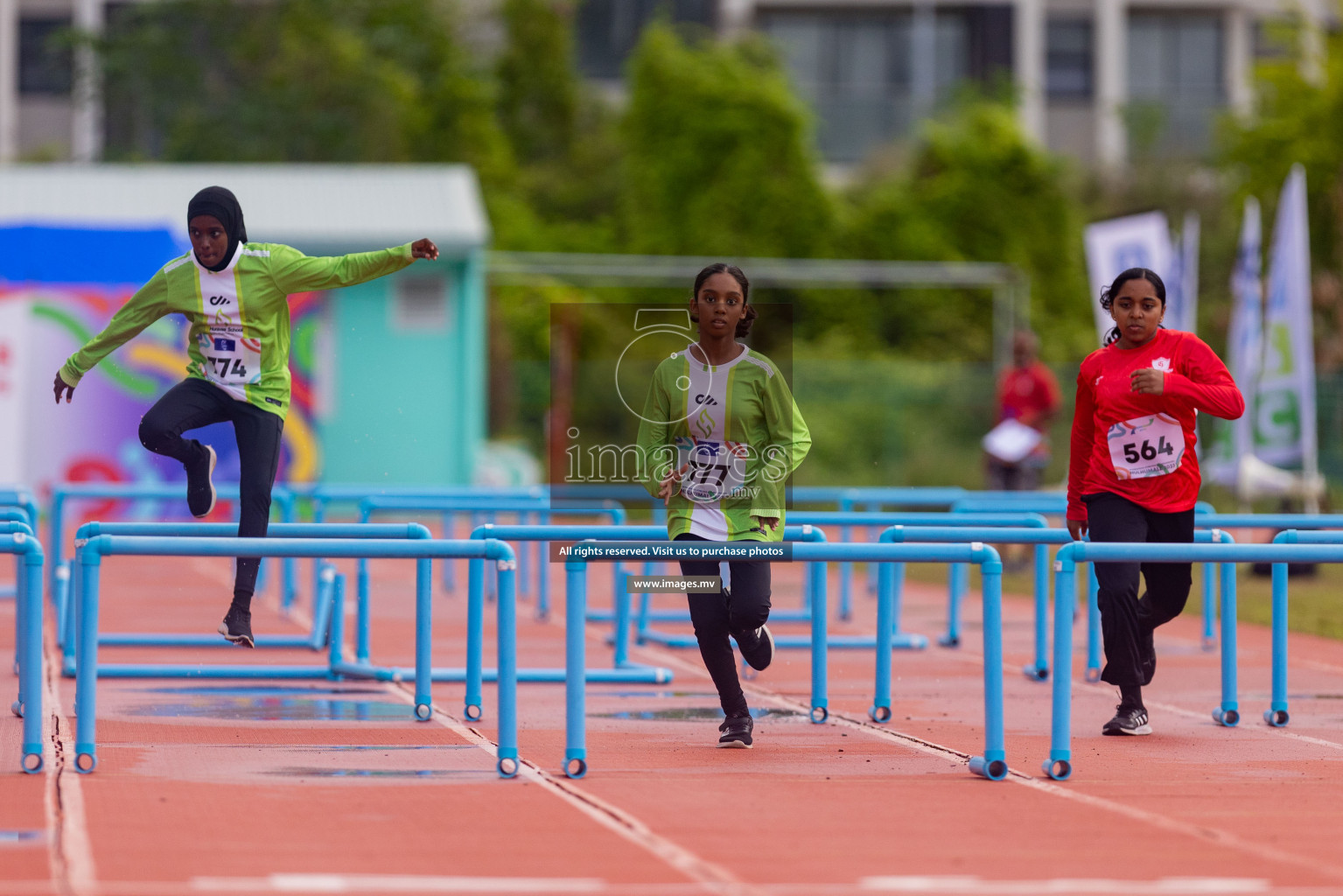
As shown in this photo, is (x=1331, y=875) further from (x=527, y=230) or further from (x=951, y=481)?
(x=527, y=230)

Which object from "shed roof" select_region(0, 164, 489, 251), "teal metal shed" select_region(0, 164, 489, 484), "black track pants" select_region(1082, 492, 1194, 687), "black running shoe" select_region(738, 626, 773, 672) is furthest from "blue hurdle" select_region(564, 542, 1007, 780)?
"shed roof" select_region(0, 164, 489, 251)

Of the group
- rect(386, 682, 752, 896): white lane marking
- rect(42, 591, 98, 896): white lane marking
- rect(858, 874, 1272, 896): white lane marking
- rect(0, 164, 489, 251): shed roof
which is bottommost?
rect(858, 874, 1272, 896): white lane marking

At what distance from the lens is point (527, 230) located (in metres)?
37.8

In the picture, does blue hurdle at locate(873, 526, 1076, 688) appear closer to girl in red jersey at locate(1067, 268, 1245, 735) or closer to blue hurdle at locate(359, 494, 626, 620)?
girl in red jersey at locate(1067, 268, 1245, 735)

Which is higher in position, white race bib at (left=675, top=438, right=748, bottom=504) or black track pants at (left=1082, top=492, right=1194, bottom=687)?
white race bib at (left=675, top=438, right=748, bottom=504)

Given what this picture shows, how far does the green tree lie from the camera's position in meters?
37.2

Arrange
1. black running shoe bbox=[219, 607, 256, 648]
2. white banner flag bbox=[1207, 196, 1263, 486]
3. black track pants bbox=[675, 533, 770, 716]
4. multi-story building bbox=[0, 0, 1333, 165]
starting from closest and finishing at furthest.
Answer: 1. black track pants bbox=[675, 533, 770, 716]
2. black running shoe bbox=[219, 607, 256, 648]
3. white banner flag bbox=[1207, 196, 1263, 486]
4. multi-story building bbox=[0, 0, 1333, 165]

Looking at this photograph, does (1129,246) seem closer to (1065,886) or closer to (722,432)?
(722,432)

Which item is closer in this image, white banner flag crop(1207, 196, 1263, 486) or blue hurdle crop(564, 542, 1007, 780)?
blue hurdle crop(564, 542, 1007, 780)

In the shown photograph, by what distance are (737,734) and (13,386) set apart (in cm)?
1473

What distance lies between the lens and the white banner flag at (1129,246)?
18.4 m

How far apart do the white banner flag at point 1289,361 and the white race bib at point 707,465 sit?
1069 centimetres

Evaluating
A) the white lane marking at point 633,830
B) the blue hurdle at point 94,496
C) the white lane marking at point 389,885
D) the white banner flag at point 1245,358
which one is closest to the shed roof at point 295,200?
the white banner flag at point 1245,358

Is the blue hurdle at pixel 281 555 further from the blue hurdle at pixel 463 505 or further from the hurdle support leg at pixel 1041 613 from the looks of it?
the blue hurdle at pixel 463 505
